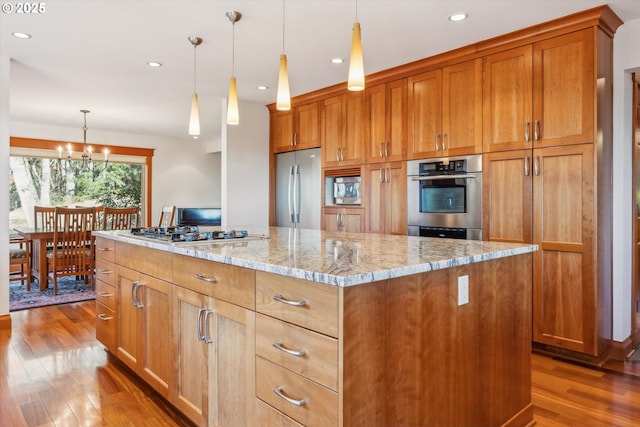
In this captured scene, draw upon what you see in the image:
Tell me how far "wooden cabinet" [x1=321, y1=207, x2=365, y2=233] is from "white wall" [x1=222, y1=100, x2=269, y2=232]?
0.88 metres

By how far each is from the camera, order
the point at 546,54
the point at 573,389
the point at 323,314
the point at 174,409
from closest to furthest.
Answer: the point at 323,314, the point at 174,409, the point at 573,389, the point at 546,54

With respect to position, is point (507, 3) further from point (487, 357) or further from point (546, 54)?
point (487, 357)

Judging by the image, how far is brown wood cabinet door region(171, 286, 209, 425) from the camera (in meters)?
1.78

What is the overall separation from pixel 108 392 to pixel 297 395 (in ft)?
5.48

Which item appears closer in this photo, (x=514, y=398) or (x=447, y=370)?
(x=447, y=370)

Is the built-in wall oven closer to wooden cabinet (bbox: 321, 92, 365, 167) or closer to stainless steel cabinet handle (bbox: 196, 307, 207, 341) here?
wooden cabinet (bbox: 321, 92, 365, 167)

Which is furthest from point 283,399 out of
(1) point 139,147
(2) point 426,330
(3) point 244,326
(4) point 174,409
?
(1) point 139,147

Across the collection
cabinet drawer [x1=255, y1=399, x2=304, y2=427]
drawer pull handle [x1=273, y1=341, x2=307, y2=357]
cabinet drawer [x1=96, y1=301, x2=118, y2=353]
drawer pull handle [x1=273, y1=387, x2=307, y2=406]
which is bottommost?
cabinet drawer [x1=96, y1=301, x2=118, y2=353]

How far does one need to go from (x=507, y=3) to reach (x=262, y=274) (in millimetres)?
2427

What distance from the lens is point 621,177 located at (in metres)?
2.91

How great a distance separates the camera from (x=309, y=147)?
4.82m

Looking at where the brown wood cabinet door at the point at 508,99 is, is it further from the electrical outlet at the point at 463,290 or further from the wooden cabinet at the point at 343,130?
the electrical outlet at the point at 463,290

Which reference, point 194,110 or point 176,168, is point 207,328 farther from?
A: point 176,168

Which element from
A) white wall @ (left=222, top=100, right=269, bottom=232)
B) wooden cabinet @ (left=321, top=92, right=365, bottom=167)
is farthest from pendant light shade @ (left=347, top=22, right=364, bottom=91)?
white wall @ (left=222, top=100, right=269, bottom=232)
